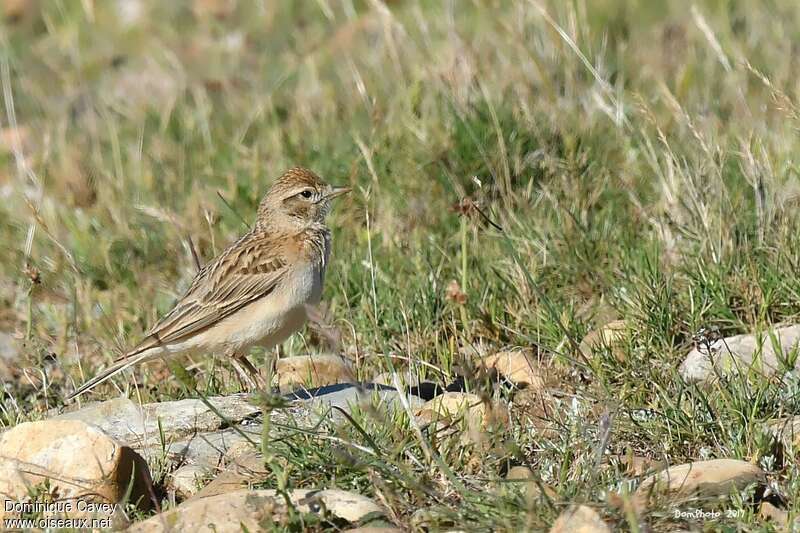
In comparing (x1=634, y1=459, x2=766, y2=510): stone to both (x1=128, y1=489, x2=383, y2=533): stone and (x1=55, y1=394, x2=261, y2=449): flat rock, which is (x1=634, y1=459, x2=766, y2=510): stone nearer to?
(x1=128, y1=489, x2=383, y2=533): stone

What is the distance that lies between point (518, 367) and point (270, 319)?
1.10 meters

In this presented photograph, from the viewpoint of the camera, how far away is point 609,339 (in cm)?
531

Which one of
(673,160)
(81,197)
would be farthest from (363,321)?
(81,197)

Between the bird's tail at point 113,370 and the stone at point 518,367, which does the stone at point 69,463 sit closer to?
the bird's tail at point 113,370

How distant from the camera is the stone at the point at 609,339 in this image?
205 inches

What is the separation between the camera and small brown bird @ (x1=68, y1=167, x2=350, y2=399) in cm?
554

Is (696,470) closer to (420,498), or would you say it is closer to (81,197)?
(420,498)

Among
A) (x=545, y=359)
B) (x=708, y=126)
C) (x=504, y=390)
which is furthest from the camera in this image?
(x=708, y=126)

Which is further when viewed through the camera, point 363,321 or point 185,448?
point 363,321

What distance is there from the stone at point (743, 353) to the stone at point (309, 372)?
156 centimetres

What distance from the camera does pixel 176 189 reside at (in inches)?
318

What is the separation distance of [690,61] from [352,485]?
560 cm

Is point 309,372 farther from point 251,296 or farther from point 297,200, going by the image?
point 297,200

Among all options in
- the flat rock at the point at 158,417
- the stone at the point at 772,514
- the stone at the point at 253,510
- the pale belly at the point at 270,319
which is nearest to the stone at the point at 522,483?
the stone at the point at 253,510
